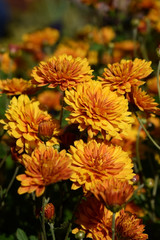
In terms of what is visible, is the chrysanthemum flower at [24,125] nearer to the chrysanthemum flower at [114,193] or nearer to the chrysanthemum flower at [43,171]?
the chrysanthemum flower at [43,171]

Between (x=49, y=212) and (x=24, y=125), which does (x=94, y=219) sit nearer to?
(x=49, y=212)

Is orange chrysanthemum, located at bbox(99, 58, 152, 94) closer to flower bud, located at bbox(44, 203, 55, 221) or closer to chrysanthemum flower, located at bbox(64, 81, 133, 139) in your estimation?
chrysanthemum flower, located at bbox(64, 81, 133, 139)

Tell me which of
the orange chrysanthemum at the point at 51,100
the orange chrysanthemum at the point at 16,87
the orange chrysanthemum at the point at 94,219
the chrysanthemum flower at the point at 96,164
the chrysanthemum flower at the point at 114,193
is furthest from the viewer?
the orange chrysanthemum at the point at 51,100

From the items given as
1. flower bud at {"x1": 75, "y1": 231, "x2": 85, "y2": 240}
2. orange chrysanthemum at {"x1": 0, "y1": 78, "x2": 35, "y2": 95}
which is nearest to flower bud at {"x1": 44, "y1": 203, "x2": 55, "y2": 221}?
flower bud at {"x1": 75, "y1": 231, "x2": 85, "y2": 240}

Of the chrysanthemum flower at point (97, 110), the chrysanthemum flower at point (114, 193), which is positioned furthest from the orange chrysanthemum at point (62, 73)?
the chrysanthemum flower at point (114, 193)

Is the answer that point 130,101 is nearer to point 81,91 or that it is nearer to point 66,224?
point 81,91

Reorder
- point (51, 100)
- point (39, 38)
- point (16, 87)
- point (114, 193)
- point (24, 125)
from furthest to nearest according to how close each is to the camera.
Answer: point (39, 38) → point (51, 100) → point (16, 87) → point (24, 125) → point (114, 193)

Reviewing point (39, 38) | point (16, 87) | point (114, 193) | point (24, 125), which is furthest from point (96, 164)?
point (39, 38)
